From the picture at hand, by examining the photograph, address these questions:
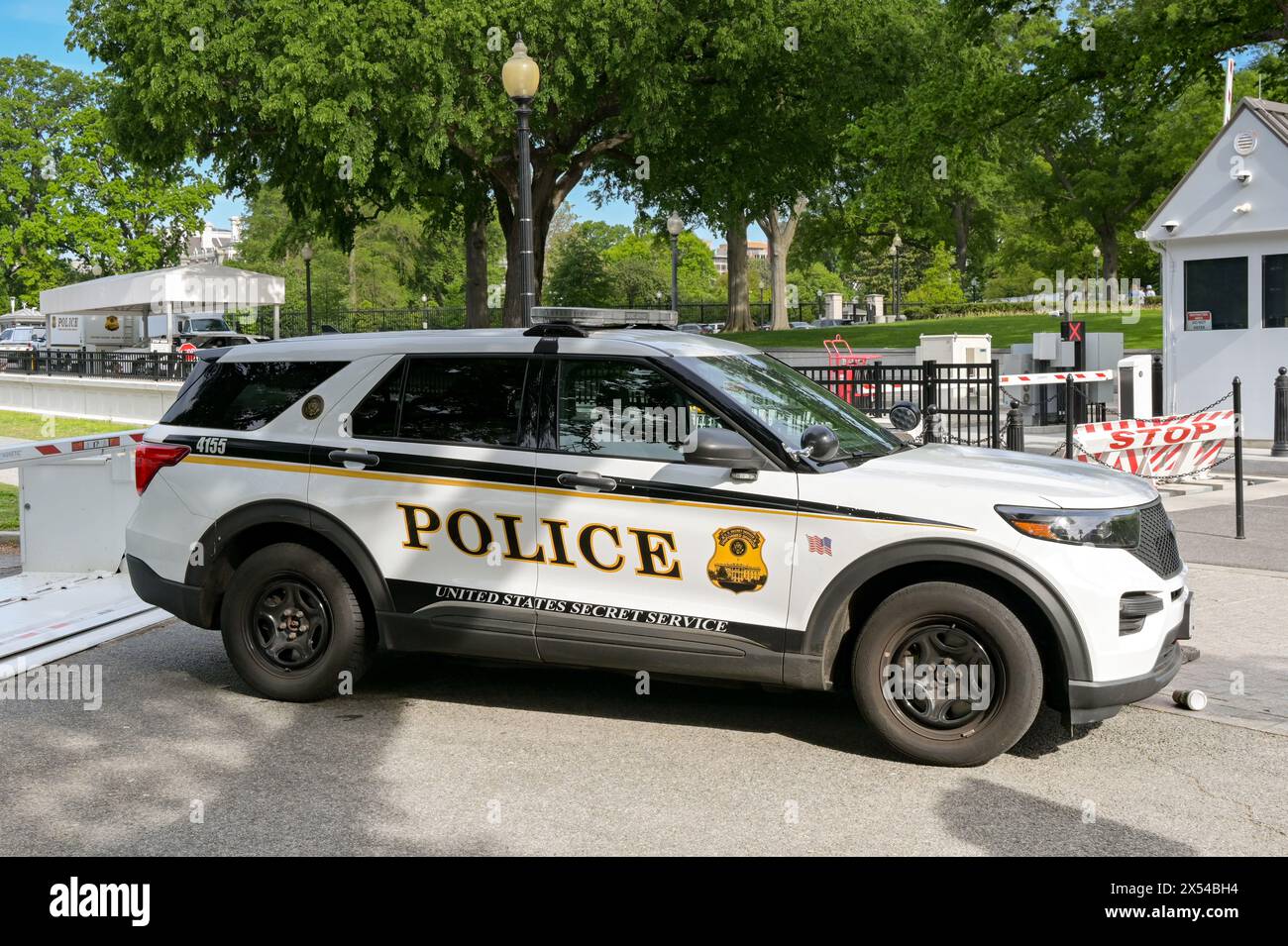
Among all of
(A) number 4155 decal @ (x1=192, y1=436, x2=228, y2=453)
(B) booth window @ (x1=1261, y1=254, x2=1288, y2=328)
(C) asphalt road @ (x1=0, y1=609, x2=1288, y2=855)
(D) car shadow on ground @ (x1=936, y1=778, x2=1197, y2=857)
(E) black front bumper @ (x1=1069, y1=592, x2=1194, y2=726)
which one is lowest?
(D) car shadow on ground @ (x1=936, y1=778, x2=1197, y2=857)

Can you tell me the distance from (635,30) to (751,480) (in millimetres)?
25804

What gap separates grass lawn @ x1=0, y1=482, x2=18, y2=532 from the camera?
1399 cm

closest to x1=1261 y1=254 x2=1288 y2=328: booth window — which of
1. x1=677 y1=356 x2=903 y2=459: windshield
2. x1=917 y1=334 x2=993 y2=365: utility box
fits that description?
x1=917 y1=334 x2=993 y2=365: utility box

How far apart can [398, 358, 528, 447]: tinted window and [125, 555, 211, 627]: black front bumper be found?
1.46m

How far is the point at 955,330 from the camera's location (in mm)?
41625

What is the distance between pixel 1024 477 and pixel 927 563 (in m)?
0.57

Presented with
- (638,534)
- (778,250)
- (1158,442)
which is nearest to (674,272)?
(778,250)

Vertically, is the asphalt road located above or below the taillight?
below

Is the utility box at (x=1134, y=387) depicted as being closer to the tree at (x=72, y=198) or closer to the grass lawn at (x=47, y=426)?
the grass lawn at (x=47, y=426)

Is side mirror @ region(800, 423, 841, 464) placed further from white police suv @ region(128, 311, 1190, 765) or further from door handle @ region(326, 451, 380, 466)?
door handle @ region(326, 451, 380, 466)

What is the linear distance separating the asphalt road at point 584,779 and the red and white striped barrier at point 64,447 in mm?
2629

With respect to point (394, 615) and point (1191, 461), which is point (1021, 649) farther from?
point (1191, 461)
